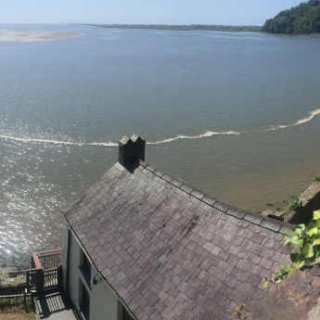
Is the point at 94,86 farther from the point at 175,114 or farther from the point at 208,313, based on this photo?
the point at 208,313

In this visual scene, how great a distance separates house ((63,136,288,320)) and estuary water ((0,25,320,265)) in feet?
34.8

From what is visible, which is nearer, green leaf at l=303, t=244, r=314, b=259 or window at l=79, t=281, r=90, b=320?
green leaf at l=303, t=244, r=314, b=259

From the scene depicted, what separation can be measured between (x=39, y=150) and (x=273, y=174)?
56.5ft

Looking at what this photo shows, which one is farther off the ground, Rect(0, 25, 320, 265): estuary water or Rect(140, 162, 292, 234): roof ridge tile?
Rect(140, 162, 292, 234): roof ridge tile

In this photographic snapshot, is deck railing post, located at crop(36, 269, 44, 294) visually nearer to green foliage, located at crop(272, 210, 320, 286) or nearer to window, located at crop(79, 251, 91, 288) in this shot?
window, located at crop(79, 251, 91, 288)

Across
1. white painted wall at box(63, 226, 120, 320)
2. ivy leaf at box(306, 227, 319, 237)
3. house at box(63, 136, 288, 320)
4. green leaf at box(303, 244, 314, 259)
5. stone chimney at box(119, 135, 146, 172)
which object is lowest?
white painted wall at box(63, 226, 120, 320)

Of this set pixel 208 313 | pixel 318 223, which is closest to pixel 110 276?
pixel 208 313

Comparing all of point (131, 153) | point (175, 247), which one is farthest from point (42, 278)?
point (175, 247)

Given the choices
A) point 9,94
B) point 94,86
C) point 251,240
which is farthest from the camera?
point 94,86

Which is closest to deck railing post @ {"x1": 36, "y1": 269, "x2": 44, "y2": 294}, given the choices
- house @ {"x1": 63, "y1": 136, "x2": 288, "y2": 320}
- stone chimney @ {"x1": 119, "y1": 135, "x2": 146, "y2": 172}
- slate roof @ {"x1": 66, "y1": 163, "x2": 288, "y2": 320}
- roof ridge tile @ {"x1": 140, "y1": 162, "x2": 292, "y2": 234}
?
house @ {"x1": 63, "y1": 136, "x2": 288, "y2": 320}

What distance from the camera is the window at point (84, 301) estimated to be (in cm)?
1752

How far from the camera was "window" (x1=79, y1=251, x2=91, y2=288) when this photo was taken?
56.0 feet

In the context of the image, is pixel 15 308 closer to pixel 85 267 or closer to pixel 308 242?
pixel 85 267

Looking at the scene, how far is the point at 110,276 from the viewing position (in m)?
13.9
